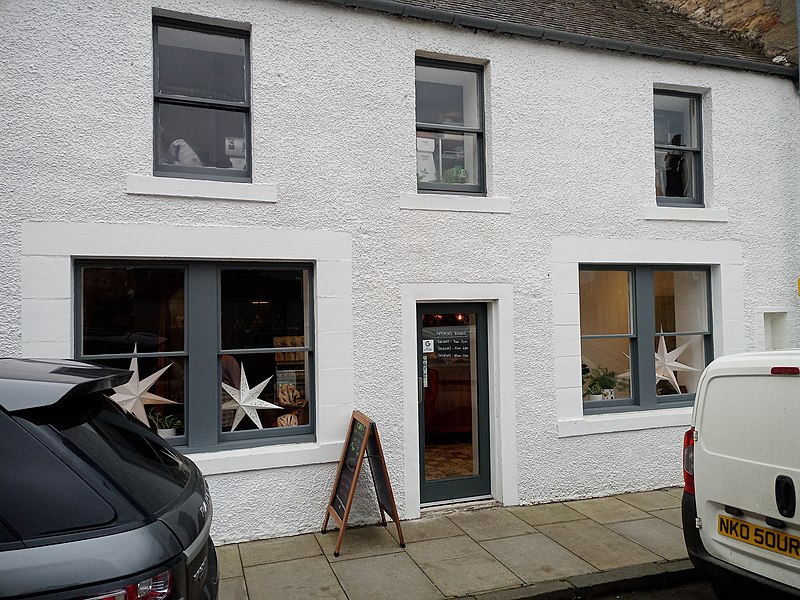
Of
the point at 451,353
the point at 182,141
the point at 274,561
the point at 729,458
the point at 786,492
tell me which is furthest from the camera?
the point at 451,353

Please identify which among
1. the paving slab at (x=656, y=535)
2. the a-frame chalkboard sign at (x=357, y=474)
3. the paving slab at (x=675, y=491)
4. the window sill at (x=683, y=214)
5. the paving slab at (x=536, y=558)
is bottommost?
the paving slab at (x=675, y=491)

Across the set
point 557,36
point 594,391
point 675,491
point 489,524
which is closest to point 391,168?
point 557,36

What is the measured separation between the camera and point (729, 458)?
3.71 m

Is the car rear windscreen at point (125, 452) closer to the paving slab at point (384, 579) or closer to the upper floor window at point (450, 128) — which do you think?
the paving slab at point (384, 579)

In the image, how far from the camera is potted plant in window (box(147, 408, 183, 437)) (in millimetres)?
5250

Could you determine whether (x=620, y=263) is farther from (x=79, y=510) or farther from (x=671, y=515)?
(x=79, y=510)

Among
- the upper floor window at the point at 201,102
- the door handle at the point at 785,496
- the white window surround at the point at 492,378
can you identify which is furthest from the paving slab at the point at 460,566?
the upper floor window at the point at 201,102

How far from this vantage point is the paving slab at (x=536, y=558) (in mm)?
4605

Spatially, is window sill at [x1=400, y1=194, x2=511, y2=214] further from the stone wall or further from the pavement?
the stone wall

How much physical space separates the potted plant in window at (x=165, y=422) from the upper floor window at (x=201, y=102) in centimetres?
221

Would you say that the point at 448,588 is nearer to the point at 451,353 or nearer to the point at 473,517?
the point at 473,517

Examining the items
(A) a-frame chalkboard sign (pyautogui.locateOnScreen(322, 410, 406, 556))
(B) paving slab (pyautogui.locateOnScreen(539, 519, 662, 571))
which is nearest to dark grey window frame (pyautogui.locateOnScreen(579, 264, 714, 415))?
(B) paving slab (pyautogui.locateOnScreen(539, 519, 662, 571))

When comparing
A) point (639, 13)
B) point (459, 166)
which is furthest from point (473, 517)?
point (639, 13)

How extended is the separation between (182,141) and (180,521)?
411 cm
